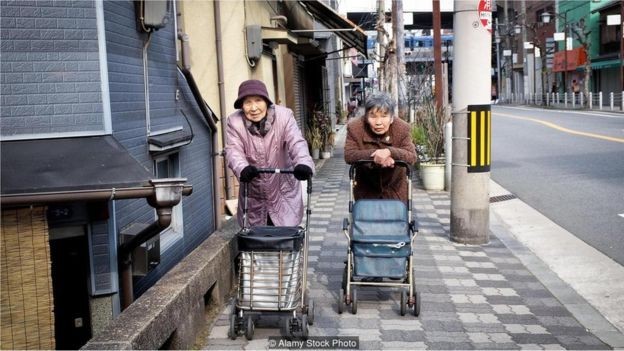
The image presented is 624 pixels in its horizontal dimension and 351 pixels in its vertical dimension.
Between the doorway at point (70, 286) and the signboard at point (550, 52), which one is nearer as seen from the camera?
the doorway at point (70, 286)

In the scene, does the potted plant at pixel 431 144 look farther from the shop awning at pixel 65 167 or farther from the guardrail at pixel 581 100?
the guardrail at pixel 581 100

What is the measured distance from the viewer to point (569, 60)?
54875 mm

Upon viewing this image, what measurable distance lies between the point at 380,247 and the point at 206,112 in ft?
13.0

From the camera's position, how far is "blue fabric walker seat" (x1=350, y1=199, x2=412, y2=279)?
207 inches

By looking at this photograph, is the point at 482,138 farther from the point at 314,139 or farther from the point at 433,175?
the point at 314,139

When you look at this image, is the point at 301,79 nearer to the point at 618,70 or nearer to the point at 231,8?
the point at 231,8

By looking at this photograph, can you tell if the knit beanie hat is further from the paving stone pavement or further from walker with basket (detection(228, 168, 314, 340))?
the paving stone pavement

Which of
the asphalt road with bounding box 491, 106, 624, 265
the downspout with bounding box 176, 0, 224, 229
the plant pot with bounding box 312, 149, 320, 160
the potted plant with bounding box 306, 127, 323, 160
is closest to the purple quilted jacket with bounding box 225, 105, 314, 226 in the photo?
the downspout with bounding box 176, 0, 224, 229

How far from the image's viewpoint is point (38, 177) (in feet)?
13.9

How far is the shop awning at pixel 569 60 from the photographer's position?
5200 centimetres

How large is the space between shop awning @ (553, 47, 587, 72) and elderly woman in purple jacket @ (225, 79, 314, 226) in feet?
164

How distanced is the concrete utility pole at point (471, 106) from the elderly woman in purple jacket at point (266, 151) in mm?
2947

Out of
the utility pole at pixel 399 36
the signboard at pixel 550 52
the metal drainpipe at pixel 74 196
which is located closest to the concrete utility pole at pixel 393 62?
the utility pole at pixel 399 36

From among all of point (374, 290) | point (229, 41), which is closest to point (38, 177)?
point (374, 290)
